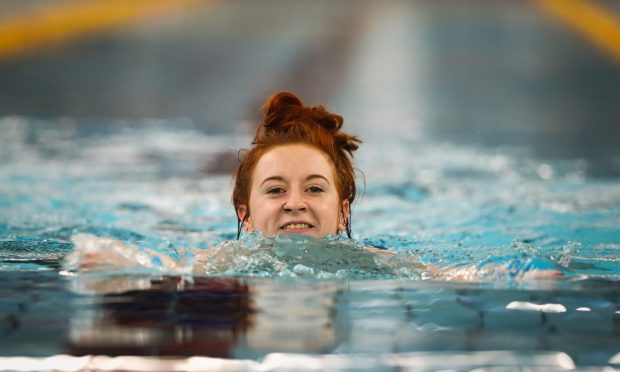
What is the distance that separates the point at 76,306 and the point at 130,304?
135 mm

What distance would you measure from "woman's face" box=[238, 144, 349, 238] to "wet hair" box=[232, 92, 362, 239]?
6 cm

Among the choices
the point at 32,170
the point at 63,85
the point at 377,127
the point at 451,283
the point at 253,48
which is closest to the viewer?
the point at 451,283

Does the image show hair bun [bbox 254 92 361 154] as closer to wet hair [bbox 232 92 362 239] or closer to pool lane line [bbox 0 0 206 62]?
wet hair [bbox 232 92 362 239]

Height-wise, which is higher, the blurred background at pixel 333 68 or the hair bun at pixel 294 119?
the blurred background at pixel 333 68

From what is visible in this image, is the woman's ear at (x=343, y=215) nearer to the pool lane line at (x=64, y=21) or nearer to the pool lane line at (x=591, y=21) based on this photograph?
the pool lane line at (x=591, y=21)

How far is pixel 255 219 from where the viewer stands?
3471mm

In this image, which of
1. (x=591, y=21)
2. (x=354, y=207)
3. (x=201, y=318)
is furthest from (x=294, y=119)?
(x=591, y=21)

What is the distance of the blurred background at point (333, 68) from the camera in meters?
10.2

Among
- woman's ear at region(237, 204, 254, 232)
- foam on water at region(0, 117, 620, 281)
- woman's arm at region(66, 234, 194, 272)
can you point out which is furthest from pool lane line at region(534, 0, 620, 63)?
woman's arm at region(66, 234, 194, 272)

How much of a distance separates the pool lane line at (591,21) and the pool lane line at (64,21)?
17.9 feet

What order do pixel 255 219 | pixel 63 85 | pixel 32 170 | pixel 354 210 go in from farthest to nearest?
pixel 63 85, pixel 32 170, pixel 354 210, pixel 255 219

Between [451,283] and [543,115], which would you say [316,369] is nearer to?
[451,283]

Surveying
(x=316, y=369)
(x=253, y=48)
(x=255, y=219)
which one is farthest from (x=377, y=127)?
(x=316, y=369)

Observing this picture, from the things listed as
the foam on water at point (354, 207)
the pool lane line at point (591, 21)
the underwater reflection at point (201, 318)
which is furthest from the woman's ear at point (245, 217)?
the pool lane line at point (591, 21)
